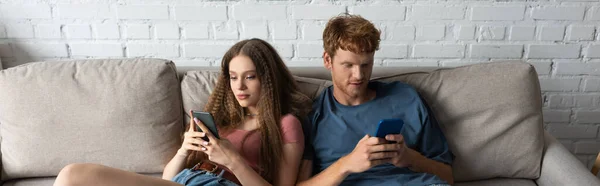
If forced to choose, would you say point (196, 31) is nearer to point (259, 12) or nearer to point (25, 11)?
point (259, 12)

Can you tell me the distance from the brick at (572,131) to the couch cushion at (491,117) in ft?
1.89

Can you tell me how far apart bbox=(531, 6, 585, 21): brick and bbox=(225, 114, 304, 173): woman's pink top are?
1070mm

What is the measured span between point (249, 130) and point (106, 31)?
81cm

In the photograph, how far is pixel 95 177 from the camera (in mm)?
1199

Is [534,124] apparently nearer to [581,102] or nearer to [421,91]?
[421,91]

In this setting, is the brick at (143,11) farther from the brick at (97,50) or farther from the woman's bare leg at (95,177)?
the woman's bare leg at (95,177)

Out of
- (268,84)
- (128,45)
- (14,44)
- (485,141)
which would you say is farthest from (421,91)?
(14,44)

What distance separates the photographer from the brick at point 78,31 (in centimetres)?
189

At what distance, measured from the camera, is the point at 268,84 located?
4.76 ft

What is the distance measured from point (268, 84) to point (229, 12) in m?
0.52

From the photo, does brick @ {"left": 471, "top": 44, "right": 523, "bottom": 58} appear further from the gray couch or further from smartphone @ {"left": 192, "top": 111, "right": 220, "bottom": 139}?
smartphone @ {"left": 192, "top": 111, "right": 220, "bottom": 139}

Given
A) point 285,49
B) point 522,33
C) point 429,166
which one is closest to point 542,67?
point 522,33

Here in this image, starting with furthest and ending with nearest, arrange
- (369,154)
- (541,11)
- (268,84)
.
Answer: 1. (541,11)
2. (268,84)
3. (369,154)

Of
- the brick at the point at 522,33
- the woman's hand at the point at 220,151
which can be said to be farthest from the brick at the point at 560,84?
the woman's hand at the point at 220,151
